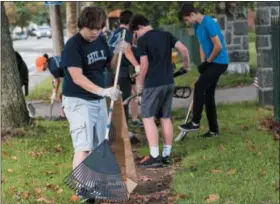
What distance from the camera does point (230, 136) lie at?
796 centimetres

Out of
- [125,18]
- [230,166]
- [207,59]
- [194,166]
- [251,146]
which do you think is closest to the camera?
[230,166]

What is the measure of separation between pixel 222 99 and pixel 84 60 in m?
7.59

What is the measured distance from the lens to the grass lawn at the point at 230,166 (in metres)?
5.29

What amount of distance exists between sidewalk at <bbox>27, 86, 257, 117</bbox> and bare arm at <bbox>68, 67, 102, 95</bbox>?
19.9 ft

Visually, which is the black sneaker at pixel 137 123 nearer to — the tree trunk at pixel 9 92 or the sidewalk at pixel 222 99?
the tree trunk at pixel 9 92

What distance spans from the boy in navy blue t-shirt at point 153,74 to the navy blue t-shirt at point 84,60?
1229 mm

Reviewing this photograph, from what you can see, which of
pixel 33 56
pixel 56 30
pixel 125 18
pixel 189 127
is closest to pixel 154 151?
pixel 189 127

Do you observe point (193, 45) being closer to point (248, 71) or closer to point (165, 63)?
point (248, 71)

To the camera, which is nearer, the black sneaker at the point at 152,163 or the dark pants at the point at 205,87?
the black sneaker at the point at 152,163

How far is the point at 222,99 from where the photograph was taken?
12.4m

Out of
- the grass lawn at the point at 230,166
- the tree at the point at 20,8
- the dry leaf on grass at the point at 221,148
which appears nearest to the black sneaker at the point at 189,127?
the grass lawn at the point at 230,166

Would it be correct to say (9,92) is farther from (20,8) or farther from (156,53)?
(20,8)

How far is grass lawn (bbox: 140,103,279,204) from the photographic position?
5285 millimetres

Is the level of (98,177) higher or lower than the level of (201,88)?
lower
